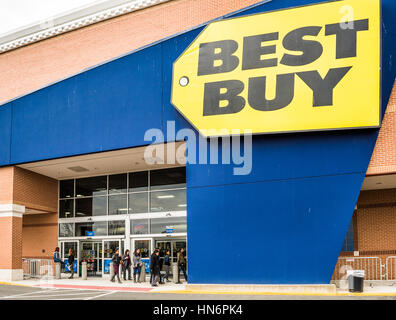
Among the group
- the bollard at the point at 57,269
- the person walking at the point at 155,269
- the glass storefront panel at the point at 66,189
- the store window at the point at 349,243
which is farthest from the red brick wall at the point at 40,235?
the store window at the point at 349,243

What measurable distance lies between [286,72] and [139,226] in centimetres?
1157

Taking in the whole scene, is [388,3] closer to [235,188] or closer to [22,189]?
[235,188]

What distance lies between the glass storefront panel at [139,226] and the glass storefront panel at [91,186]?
2.89 metres

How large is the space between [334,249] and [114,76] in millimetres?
12158

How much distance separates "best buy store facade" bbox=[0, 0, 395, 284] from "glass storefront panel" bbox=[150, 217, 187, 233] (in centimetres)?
355

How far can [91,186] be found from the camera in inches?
1013

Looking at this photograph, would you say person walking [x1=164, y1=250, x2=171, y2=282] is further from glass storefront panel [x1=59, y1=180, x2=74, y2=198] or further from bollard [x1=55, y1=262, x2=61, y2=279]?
glass storefront panel [x1=59, y1=180, x2=74, y2=198]

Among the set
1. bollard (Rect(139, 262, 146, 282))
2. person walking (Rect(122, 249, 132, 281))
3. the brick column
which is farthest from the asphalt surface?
the brick column

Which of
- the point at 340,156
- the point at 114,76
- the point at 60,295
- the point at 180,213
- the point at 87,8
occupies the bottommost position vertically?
the point at 60,295

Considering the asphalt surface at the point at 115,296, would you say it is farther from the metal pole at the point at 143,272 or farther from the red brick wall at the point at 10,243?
the red brick wall at the point at 10,243

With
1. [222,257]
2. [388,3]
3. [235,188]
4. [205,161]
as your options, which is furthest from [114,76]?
[388,3]

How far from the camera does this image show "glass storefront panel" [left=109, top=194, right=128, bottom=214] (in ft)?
80.2

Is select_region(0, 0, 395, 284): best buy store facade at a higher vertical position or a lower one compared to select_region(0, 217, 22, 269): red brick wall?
higher

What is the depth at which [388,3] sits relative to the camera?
53.0 ft
